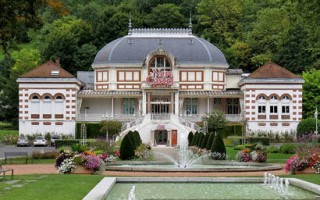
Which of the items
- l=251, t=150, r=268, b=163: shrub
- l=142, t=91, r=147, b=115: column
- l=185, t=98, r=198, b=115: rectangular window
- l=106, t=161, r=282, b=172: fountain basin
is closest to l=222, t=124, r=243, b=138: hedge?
l=185, t=98, r=198, b=115: rectangular window

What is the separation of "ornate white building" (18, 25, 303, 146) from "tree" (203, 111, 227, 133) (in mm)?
1522

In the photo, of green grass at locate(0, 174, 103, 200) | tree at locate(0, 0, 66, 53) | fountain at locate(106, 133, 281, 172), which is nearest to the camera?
green grass at locate(0, 174, 103, 200)

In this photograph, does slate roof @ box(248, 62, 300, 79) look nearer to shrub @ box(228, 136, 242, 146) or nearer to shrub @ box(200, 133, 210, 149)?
shrub @ box(228, 136, 242, 146)

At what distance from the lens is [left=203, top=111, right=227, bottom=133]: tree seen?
6938cm

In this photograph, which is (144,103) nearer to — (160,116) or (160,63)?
(160,63)

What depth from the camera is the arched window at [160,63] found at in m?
75.8

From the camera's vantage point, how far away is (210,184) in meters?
25.9

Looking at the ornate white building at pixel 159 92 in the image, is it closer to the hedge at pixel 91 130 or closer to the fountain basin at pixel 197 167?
the hedge at pixel 91 130

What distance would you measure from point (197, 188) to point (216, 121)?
45.3 meters

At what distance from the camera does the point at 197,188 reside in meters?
24.5

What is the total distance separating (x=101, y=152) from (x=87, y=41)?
209 ft

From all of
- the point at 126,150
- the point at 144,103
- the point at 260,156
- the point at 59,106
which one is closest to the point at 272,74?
the point at 144,103

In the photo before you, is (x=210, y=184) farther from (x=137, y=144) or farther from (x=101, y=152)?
(x=137, y=144)

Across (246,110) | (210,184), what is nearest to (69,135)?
(246,110)
